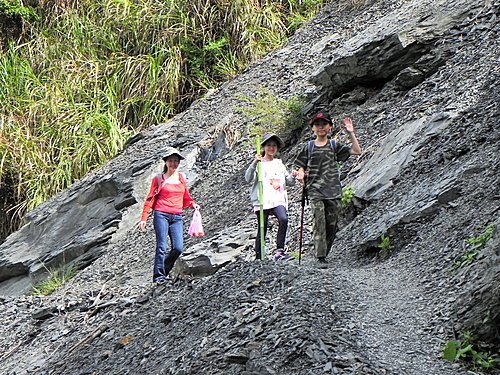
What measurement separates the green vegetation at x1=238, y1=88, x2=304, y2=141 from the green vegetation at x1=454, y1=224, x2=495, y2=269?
609cm

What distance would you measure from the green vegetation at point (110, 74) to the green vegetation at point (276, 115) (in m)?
3.92

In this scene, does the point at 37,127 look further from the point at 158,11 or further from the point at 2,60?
the point at 158,11

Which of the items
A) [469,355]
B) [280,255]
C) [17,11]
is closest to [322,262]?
[280,255]

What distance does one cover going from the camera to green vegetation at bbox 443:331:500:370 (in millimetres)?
4688

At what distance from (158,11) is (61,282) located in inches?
316

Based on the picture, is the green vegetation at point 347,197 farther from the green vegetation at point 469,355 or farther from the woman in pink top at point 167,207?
the green vegetation at point 469,355

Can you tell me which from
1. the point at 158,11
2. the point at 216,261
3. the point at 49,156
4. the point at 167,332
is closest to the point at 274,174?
the point at 216,261

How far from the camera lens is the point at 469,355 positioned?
4758 mm

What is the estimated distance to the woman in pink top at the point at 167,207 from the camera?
27.7 feet

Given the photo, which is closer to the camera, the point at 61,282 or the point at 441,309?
the point at 441,309

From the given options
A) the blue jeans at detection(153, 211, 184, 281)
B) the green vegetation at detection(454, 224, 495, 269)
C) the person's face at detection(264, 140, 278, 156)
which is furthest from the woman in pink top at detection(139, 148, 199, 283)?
the green vegetation at detection(454, 224, 495, 269)

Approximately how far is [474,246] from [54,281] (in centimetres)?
798

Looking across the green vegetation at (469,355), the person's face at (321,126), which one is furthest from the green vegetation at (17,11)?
the green vegetation at (469,355)

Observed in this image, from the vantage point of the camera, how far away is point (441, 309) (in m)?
5.43
